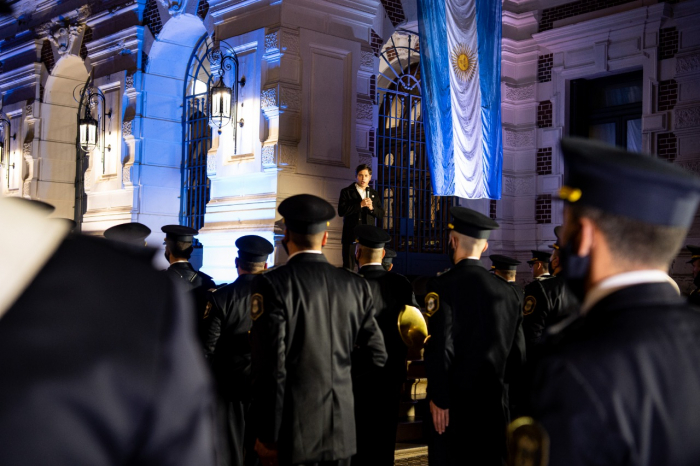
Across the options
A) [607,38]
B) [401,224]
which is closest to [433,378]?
[401,224]

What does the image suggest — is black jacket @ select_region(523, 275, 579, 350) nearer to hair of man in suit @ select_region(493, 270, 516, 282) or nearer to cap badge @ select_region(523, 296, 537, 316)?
cap badge @ select_region(523, 296, 537, 316)

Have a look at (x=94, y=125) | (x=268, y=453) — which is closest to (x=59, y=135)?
(x=94, y=125)

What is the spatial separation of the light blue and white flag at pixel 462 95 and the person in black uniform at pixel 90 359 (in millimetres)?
10575

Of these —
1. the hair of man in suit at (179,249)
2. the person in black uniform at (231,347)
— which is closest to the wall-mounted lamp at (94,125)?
the hair of man in suit at (179,249)

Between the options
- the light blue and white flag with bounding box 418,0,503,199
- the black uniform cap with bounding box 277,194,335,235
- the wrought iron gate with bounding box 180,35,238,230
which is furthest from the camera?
the wrought iron gate with bounding box 180,35,238,230

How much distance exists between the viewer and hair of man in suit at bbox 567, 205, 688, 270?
196 centimetres

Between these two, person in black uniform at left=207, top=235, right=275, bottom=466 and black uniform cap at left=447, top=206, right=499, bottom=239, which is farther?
person in black uniform at left=207, top=235, right=275, bottom=466

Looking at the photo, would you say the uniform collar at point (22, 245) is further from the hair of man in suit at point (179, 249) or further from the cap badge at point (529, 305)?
the cap badge at point (529, 305)

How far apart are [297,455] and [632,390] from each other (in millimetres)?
2771

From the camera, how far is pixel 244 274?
233 inches

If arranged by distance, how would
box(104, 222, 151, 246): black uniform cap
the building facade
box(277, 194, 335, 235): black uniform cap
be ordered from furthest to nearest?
the building facade → box(104, 222, 151, 246): black uniform cap → box(277, 194, 335, 235): black uniform cap

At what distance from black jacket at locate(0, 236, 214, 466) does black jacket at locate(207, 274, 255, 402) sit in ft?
15.3

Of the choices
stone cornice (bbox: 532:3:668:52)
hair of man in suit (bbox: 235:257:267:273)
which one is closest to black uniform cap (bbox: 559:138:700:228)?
hair of man in suit (bbox: 235:257:267:273)

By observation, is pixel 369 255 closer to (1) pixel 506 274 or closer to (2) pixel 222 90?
(1) pixel 506 274
